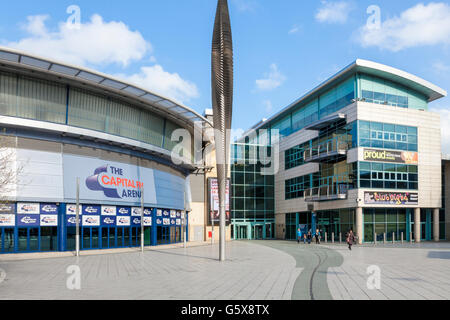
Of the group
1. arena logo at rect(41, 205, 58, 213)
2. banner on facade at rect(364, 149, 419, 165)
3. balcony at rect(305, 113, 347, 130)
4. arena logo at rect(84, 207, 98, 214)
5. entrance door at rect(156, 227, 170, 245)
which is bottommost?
entrance door at rect(156, 227, 170, 245)

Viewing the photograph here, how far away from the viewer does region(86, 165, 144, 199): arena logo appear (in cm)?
3124

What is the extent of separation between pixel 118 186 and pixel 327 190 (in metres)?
23.0

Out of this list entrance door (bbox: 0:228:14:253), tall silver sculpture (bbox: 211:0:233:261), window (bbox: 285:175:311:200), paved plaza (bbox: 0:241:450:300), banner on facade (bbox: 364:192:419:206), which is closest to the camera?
paved plaza (bbox: 0:241:450:300)

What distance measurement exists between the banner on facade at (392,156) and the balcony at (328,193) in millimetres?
3768

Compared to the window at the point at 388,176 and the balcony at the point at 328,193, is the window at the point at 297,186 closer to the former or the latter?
the balcony at the point at 328,193

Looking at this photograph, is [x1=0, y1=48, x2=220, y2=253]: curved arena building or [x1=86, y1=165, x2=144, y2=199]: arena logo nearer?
[x1=0, y1=48, x2=220, y2=253]: curved arena building

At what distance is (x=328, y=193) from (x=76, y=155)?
2647cm

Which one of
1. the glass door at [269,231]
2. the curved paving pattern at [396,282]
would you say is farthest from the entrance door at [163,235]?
the glass door at [269,231]

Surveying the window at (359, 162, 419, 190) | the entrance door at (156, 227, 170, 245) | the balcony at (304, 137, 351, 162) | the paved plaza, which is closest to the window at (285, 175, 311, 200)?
the balcony at (304, 137, 351, 162)

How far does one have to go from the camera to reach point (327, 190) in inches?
1790

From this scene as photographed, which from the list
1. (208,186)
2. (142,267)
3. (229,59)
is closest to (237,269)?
(142,267)

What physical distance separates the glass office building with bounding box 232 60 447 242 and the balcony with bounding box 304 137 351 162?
0.10 meters

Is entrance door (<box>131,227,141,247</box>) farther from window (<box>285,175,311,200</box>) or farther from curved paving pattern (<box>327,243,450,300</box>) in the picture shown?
window (<box>285,175,311,200</box>)

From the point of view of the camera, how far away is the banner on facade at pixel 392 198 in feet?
136
